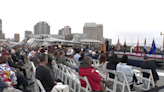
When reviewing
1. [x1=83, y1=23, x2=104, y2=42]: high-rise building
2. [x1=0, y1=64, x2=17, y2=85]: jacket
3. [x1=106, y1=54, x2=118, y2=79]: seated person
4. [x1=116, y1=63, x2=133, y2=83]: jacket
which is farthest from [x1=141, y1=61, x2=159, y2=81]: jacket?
[x1=83, y1=23, x2=104, y2=42]: high-rise building

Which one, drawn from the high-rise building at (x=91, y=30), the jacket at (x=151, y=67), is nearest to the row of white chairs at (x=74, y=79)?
the jacket at (x=151, y=67)

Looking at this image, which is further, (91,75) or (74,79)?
(74,79)

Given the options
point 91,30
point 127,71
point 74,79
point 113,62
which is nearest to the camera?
point 127,71

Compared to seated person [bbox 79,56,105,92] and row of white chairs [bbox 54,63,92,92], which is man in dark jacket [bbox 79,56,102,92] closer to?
seated person [bbox 79,56,105,92]

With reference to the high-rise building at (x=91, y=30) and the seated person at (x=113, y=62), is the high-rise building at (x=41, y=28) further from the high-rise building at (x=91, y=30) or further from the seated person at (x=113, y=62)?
the seated person at (x=113, y=62)

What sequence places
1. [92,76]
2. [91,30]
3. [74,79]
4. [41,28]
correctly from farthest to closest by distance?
[41,28], [91,30], [74,79], [92,76]

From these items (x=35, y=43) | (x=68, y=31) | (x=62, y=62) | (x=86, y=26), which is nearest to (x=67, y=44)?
(x=35, y=43)

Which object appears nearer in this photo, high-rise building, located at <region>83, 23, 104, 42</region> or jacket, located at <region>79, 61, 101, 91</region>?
jacket, located at <region>79, 61, 101, 91</region>

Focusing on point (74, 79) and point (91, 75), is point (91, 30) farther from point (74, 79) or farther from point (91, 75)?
point (91, 75)

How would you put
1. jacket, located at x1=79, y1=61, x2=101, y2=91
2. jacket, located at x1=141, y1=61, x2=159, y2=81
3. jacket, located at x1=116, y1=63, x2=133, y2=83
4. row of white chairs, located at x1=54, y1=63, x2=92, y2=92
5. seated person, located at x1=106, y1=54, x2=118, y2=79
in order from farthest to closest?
jacket, located at x1=141, y1=61, x2=159, y2=81 → seated person, located at x1=106, y1=54, x2=118, y2=79 → jacket, located at x1=116, y1=63, x2=133, y2=83 → row of white chairs, located at x1=54, y1=63, x2=92, y2=92 → jacket, located at x1=79, y1=61, x2=101, y2=91

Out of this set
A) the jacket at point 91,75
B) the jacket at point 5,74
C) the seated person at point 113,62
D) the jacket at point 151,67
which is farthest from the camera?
the jacket at point 151,67

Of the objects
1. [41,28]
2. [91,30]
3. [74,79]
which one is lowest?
[74,79]

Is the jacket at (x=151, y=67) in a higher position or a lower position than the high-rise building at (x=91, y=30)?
lower

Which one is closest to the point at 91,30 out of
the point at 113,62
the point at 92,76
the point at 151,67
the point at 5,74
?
the point at 151,67
